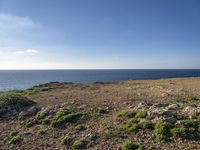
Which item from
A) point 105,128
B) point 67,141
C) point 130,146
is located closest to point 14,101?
point 67,141

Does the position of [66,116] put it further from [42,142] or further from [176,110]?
[176,110]

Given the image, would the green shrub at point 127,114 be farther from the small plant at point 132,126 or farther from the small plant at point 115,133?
the small plant at point 115,133

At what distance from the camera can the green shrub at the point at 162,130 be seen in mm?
10859

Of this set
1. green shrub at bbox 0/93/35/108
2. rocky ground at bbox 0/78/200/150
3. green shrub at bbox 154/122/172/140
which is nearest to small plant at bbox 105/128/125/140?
rocky ground at bbox 0/78/200/150

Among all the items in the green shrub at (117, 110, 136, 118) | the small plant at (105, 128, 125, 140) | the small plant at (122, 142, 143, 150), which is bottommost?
the small plant at (122, 142, 143, 150)

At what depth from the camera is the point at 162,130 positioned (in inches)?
438

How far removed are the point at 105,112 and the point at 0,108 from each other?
846 cm

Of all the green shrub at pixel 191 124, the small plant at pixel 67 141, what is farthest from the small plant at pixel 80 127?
the green shrub at pixel 191 124

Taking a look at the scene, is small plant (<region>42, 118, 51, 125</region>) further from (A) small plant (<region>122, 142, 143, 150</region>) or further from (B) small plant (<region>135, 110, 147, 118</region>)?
(A) small plant (<region>122, 142, 143, 150</region>)

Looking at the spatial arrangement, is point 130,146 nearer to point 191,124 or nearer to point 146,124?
point 146,124

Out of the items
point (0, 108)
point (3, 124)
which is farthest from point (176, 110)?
point (0, 108)

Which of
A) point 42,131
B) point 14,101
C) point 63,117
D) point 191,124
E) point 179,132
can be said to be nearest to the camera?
point 179,132

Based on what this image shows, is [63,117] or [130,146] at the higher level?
[63,117]

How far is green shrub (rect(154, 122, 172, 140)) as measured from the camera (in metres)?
10.9
